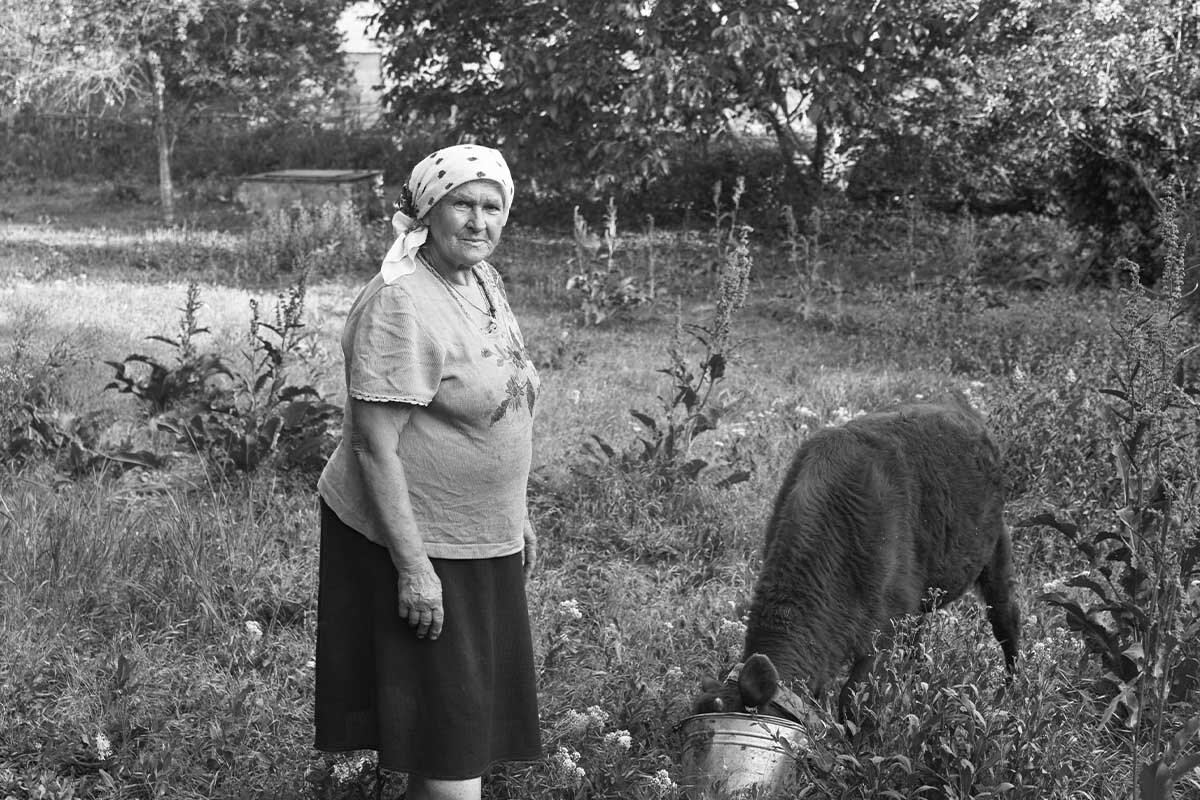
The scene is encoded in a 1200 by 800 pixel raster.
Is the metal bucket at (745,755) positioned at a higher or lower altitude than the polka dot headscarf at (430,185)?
lower

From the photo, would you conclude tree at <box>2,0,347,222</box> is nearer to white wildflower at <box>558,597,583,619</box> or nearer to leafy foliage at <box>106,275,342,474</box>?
leafy foliage at <box>106,275,342,474</box>

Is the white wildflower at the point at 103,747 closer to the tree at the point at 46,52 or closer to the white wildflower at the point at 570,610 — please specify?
the white wildflower at the point at 570,610

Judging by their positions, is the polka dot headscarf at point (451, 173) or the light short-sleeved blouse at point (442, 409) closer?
the light short-sleeved blouse at point (442, 409)

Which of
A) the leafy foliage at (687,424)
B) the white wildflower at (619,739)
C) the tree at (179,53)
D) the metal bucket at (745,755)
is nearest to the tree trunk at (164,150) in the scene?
the tree at (179,53)

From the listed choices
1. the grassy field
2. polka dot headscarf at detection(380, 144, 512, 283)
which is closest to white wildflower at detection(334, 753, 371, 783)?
the grassy field

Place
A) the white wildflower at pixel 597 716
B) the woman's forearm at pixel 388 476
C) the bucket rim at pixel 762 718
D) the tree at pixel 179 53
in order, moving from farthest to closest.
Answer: the tree at pixel 179 53
the white wildflower at pixel 597 716
the bucket rim at pixel 762 718
the woman's forearm at pixel 388 476

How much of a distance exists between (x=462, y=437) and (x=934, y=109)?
12695mm

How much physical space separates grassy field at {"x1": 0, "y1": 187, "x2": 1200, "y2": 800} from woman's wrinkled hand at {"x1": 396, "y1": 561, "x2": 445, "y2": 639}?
32.0 inches

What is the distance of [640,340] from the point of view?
1073 cm

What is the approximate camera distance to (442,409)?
3291mm

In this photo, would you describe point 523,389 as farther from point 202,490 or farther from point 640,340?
point 640,340

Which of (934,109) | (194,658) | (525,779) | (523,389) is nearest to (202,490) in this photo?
(194,658)

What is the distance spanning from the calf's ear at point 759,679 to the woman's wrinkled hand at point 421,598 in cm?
101

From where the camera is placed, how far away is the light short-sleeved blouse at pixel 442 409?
10.5 feet
